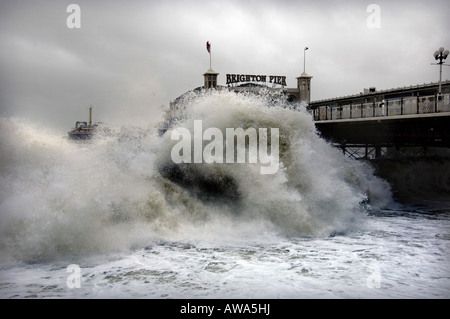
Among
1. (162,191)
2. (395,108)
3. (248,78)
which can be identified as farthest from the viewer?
(248,78)

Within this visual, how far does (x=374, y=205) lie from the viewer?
17.2 m

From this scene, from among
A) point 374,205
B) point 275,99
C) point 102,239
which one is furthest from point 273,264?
point 374,205

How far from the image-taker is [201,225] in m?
9.79

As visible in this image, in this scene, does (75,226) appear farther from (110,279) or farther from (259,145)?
(259,145)

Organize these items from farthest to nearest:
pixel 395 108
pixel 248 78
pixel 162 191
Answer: pixel 248 78
pixel 395 108
pixel 162 191

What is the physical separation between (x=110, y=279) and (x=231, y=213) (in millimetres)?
4580

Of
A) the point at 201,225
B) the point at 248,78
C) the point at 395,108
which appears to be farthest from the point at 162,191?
the point at 248,78

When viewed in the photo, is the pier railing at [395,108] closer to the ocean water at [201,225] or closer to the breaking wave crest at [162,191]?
the ocean water at [201,225]

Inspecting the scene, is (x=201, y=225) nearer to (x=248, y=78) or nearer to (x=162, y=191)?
(x=162, y=191)

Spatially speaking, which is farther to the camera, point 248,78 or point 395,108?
point 248,78

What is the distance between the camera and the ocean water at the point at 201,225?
628cm

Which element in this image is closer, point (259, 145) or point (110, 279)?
point (110, 279)

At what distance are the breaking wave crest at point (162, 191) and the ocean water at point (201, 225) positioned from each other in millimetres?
36

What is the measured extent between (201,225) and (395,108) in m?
13.4
